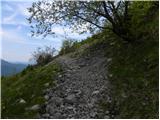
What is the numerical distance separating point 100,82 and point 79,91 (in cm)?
95

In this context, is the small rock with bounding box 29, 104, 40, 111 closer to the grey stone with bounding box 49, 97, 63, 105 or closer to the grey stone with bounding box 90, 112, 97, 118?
the grey stone with bounding box 49, 97, 63, 105

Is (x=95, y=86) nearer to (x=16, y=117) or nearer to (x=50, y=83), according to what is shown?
(x=50, y=83)

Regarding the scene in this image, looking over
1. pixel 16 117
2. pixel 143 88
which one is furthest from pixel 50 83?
pixel 143 88

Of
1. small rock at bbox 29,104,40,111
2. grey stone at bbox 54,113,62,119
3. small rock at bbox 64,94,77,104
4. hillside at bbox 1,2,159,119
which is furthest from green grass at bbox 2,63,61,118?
small rock at bbox 64,94,77,104

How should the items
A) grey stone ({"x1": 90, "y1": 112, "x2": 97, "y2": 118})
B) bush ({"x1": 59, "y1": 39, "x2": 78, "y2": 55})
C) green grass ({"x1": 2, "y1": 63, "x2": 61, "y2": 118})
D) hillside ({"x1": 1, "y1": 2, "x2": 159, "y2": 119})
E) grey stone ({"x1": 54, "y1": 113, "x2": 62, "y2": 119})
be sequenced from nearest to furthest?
grey stone ({"x1": 90, "y1": 112, "x2": 97, "y2": 118}) → grey stone ({"x1": 54, "y1": 113, "x2": 62, "y2": 119}) → hillside ({"x1": 1, "y1": 2, "x2": 159, "y2": 119}) → green grass ({"x1": 2, "y1": 63, "x2": 61, "y2": 118}) → bush ({"x1": 59, "y1": 39, "x2": 78, "y2": 55})

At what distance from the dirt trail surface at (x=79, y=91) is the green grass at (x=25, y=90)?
364 mm

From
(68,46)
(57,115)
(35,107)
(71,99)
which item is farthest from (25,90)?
(68,46)

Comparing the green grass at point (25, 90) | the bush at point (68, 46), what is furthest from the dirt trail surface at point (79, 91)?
the bush at point (68, 46)

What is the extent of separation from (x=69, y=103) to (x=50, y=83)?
2.19m

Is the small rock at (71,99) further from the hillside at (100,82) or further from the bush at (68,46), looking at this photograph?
the bush at (68,46)

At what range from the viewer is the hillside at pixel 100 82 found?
553 inches

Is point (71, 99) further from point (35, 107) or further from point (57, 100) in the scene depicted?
point (35, 107)

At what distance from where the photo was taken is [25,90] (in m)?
16.7

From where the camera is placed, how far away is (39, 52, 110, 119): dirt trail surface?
14.1m
